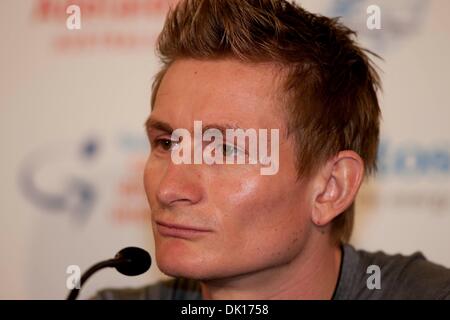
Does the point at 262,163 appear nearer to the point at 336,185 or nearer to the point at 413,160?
the point at 336,185

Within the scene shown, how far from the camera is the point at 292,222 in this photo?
1.30m

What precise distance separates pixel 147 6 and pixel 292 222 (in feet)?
2.90

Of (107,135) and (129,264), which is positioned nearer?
(129,264)

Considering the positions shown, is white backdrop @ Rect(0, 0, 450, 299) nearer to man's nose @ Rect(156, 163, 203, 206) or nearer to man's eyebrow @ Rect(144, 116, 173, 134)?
man's eyebrow @ Rect(144, 116, 173, 134)

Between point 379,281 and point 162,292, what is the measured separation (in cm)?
53

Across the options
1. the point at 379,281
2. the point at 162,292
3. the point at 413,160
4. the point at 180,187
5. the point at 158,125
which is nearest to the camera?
the point at 180,187

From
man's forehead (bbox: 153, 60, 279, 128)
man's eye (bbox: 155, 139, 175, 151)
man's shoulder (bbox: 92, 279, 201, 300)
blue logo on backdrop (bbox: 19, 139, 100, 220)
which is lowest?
man's shoulder (bbox: 92, 279, 201, 300)

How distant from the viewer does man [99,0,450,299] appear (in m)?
1.24

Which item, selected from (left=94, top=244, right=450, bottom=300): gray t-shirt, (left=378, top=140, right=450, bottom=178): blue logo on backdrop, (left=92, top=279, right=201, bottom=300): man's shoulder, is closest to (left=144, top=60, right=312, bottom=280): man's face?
(left=94, top=244, right=450, bottom=300): gray t-shirt

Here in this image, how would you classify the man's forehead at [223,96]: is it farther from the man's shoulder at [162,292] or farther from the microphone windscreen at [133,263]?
the man's shoulder at [162,292]

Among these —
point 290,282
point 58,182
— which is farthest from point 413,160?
point 58,182

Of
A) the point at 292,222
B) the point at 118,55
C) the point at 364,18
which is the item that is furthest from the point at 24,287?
the point at 364,18

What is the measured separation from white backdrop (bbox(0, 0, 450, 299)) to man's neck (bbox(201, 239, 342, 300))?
42cm

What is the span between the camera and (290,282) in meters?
1.40
